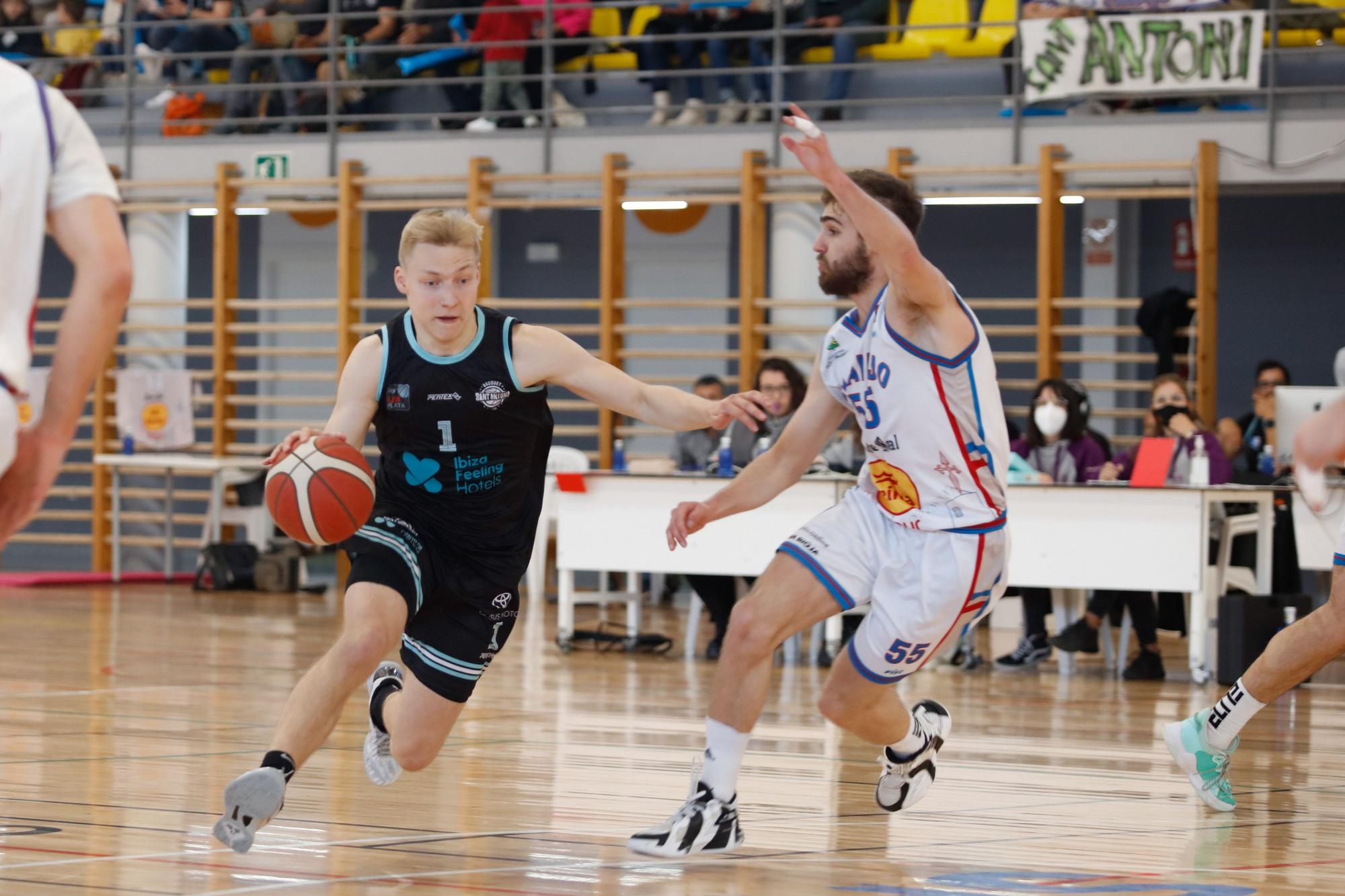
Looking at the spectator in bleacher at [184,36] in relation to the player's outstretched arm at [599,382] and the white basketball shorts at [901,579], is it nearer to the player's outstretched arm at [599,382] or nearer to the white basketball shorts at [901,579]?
the player's outstretched arm at [599,382]

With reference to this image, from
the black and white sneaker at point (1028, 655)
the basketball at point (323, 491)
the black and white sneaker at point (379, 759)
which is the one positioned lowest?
the black and white sneaker at point (1028, 655)

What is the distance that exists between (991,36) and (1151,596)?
515 centimetres

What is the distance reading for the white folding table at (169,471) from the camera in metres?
11.8

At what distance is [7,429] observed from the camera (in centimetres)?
202

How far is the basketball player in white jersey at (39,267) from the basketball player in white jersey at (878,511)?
170cm

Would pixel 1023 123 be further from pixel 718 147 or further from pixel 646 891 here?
pixel 646 891

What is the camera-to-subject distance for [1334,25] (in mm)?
10555

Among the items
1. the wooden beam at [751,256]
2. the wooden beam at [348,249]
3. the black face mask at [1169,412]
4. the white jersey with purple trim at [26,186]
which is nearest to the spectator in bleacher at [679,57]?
the wooden beam at [751,256]

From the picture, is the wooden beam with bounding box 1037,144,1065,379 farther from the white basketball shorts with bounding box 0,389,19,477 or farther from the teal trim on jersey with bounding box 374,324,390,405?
the white basketball shorts with bounding box 0,389,19,477

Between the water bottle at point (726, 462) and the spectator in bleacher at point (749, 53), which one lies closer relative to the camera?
the water bottle at point (726, 462)

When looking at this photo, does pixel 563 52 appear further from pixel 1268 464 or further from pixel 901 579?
pixel 901 579

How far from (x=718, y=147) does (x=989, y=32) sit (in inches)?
80.5

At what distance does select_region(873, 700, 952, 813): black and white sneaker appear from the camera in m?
3.90

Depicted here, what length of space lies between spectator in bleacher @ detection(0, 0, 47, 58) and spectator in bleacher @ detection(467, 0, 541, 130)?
4.12 meters
